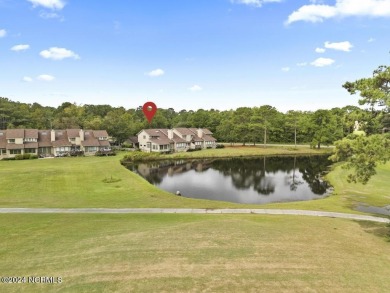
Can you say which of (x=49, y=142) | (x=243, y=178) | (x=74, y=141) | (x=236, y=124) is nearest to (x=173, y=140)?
(x=236, y=124)

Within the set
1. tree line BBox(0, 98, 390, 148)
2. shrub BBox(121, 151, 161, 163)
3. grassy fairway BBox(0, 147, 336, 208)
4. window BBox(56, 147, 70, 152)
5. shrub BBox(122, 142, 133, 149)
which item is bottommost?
grassy fairway BBox(0, 147, 336, 208)

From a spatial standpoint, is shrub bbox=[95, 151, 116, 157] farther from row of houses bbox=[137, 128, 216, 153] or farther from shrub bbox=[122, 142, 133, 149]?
shrub bbox=[122, 142, 133, 149]

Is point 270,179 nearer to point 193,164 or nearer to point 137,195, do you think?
point 193,164

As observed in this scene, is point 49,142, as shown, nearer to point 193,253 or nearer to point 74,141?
point 74,141

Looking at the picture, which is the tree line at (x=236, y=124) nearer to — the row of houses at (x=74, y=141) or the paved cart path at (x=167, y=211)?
the row of houses at (x=74, y=141)

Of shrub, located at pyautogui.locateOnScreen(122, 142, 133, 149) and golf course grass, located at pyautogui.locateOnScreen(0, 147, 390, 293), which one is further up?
shrub, located at pyautogui.locateOnScreen(122, 142, 133, 149)

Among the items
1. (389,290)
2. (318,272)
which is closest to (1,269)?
(318,272)

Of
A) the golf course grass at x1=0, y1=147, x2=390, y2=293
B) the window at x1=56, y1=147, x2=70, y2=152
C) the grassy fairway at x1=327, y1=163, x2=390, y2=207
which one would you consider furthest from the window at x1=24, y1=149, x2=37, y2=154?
the grassy fairway at x1=327, y1=163, x2=390, y2=207
